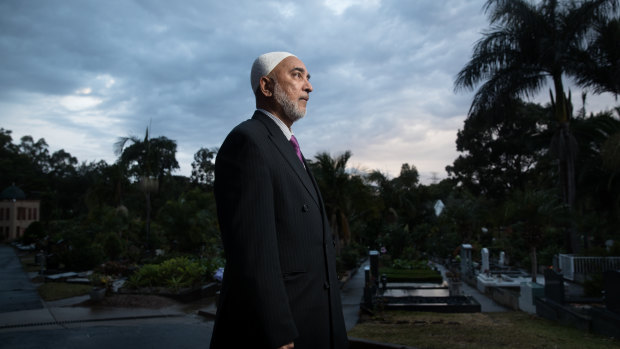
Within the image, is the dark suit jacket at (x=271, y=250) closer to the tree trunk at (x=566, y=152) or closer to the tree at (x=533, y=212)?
the tree at (x=533, y=212)

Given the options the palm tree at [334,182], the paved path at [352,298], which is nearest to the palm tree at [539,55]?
the palm tree at [334,182]

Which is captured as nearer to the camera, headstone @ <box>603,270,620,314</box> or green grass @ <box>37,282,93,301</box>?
headstone @ <box>603,270,620,314</box>

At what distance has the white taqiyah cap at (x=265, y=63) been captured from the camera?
225 cm

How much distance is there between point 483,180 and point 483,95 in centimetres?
2532

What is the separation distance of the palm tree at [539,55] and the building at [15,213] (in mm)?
48816

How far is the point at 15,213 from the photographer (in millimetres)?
50281

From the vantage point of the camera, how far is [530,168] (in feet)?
142

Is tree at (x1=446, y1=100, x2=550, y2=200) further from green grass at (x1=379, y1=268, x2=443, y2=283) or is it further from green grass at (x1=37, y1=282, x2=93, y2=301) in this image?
green grass at (x1=37, y1=282, x2=93, y2=301)

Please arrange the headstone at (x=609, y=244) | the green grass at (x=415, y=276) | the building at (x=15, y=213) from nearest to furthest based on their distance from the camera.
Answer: the green grass at (x=415, y=276)
the headstone at (x=609, y=244)
the building at (x=15, y=213)

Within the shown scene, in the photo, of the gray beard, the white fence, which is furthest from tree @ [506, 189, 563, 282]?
the gray beard

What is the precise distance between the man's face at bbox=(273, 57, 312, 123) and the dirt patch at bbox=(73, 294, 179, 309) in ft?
34.6

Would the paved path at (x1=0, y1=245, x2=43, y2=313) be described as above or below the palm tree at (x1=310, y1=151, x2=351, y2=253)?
below

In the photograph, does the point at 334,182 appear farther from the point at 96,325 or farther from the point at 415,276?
the point at 96,325

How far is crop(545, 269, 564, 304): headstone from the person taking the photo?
1027cm
